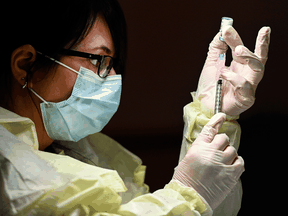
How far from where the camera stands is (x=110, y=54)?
110 cm

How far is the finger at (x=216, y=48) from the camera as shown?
1.02 m

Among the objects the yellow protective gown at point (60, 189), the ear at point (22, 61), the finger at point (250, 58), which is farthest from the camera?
the ear at point (22, 61)

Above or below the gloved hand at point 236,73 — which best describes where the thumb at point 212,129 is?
below

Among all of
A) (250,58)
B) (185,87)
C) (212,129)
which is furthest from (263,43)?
(185,87)

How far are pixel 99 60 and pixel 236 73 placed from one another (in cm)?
50

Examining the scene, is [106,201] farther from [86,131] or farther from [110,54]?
[110,54]

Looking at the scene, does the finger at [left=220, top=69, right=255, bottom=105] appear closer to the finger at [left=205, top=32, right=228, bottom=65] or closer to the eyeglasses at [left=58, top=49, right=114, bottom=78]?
the finger at [left=205, top=32, right=228, bottom=65]

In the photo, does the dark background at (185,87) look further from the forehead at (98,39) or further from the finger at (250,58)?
the forehead at (98,39)

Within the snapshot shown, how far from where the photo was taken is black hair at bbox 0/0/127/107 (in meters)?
0.94

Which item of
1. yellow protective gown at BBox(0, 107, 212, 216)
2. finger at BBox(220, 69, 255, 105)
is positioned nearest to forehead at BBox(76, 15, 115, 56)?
yellow protective gown at BBox(0, 107, 212, 216)

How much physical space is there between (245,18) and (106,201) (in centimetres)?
79

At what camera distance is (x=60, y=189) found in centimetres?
69

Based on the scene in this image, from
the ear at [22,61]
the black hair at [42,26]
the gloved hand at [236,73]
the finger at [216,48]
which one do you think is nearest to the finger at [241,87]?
the gloved hand at [236,73]

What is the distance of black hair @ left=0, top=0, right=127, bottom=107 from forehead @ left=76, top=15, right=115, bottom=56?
0.06 feet
